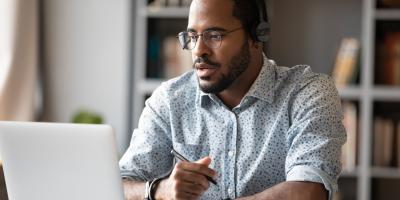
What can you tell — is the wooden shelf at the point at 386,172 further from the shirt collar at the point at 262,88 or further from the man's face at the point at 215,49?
the man's face at the point at 215,49

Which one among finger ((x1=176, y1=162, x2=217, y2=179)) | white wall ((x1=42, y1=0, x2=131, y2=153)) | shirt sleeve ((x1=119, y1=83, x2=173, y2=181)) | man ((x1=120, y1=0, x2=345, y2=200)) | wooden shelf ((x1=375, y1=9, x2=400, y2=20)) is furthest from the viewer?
white wall ((x1=42, y1=0, x2=131, y2=153))

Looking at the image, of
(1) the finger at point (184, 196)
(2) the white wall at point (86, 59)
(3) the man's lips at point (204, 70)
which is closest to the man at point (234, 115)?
(3) the man's lips at point (204, 70)

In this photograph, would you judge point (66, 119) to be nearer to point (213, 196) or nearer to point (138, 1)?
point (138, 1)

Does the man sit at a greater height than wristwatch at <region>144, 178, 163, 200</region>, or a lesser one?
greater

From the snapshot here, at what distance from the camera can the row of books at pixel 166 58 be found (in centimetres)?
409

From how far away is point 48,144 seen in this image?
1494mm

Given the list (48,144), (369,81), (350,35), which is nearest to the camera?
(48,144)

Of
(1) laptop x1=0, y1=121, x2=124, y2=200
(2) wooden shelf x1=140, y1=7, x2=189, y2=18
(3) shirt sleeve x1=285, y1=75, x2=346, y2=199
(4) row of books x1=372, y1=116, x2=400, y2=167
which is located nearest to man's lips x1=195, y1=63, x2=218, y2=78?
(3) shirt sleeve x1=285, y1=75, x2=346, y2=199

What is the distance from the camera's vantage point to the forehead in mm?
2010

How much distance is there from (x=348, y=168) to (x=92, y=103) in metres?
1.41

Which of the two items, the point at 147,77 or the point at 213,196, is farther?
the point at 147,77

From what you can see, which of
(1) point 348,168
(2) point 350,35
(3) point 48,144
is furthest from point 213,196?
(2) point 350,35

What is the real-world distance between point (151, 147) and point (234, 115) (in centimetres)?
23

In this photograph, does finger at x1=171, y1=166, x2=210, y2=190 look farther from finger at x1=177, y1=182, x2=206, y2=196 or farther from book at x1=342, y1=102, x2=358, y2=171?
book at x1=342, y1=102, x2=358, y2=171
